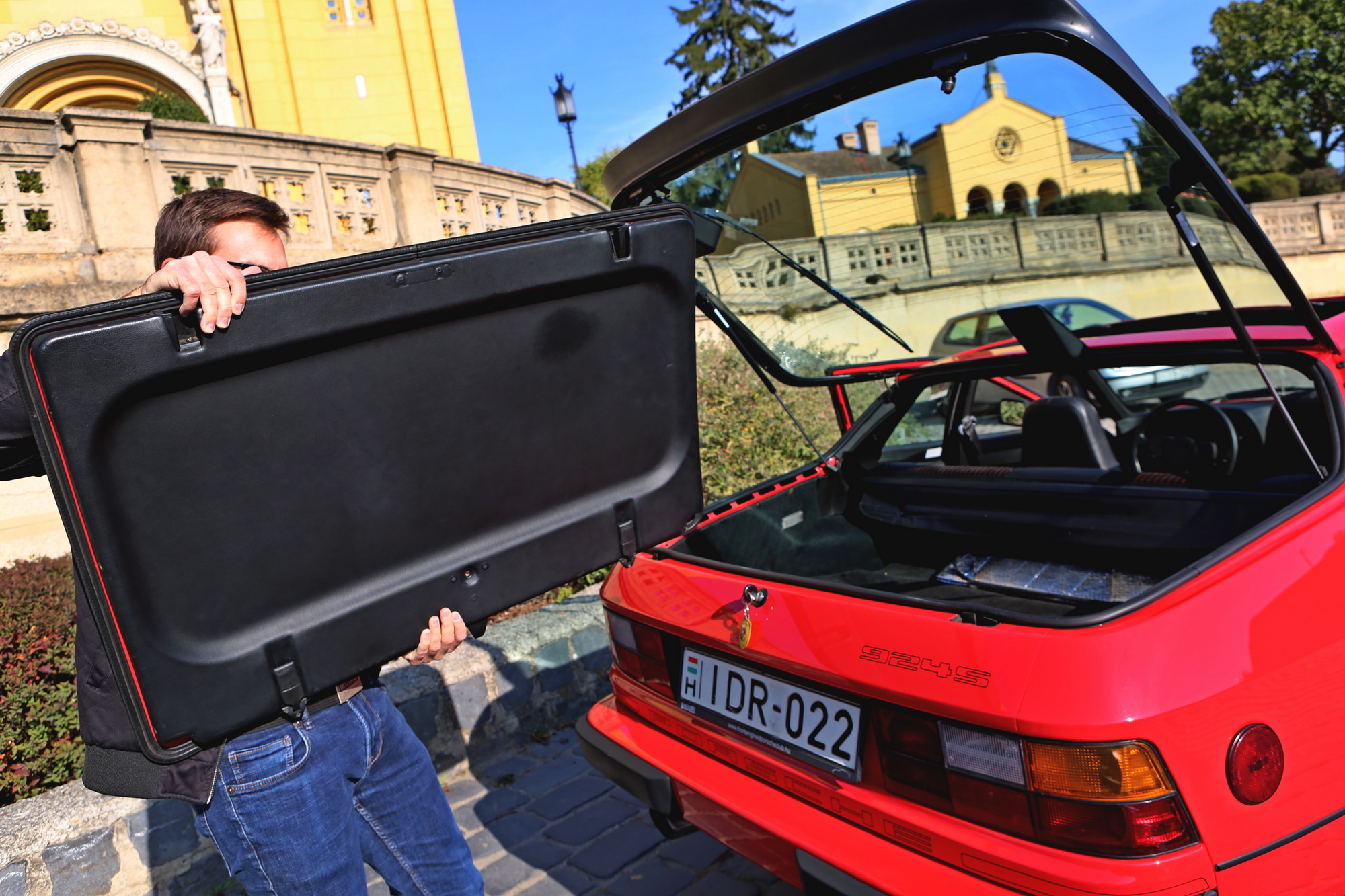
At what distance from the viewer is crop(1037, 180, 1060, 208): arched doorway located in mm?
2723

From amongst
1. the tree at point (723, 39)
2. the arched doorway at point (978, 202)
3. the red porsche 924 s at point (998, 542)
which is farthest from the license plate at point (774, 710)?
the tree at point (723, 39)

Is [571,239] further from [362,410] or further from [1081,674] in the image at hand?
[1081,674]

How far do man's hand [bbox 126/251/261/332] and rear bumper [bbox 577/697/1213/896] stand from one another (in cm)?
161

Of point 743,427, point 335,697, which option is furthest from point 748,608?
point 743,427

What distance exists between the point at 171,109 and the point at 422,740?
532 inches

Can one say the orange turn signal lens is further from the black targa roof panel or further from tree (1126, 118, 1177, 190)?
tree (1126, 118, 1177, 190)

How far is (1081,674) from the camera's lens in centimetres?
159

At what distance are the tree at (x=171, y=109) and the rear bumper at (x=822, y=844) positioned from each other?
554 inches

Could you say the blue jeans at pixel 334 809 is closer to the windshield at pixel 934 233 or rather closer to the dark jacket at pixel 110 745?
the dark jacket at pixel 110 745

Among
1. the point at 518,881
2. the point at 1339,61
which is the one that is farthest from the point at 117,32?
the point at 1339,61

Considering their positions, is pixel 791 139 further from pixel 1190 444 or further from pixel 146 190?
pixel 146 190

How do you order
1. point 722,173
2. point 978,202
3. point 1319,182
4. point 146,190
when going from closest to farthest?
point 722,173 < point 978,202 < point 146,190 < point 1319,182

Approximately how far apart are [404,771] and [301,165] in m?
9.19

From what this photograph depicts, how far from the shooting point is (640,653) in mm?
2586
